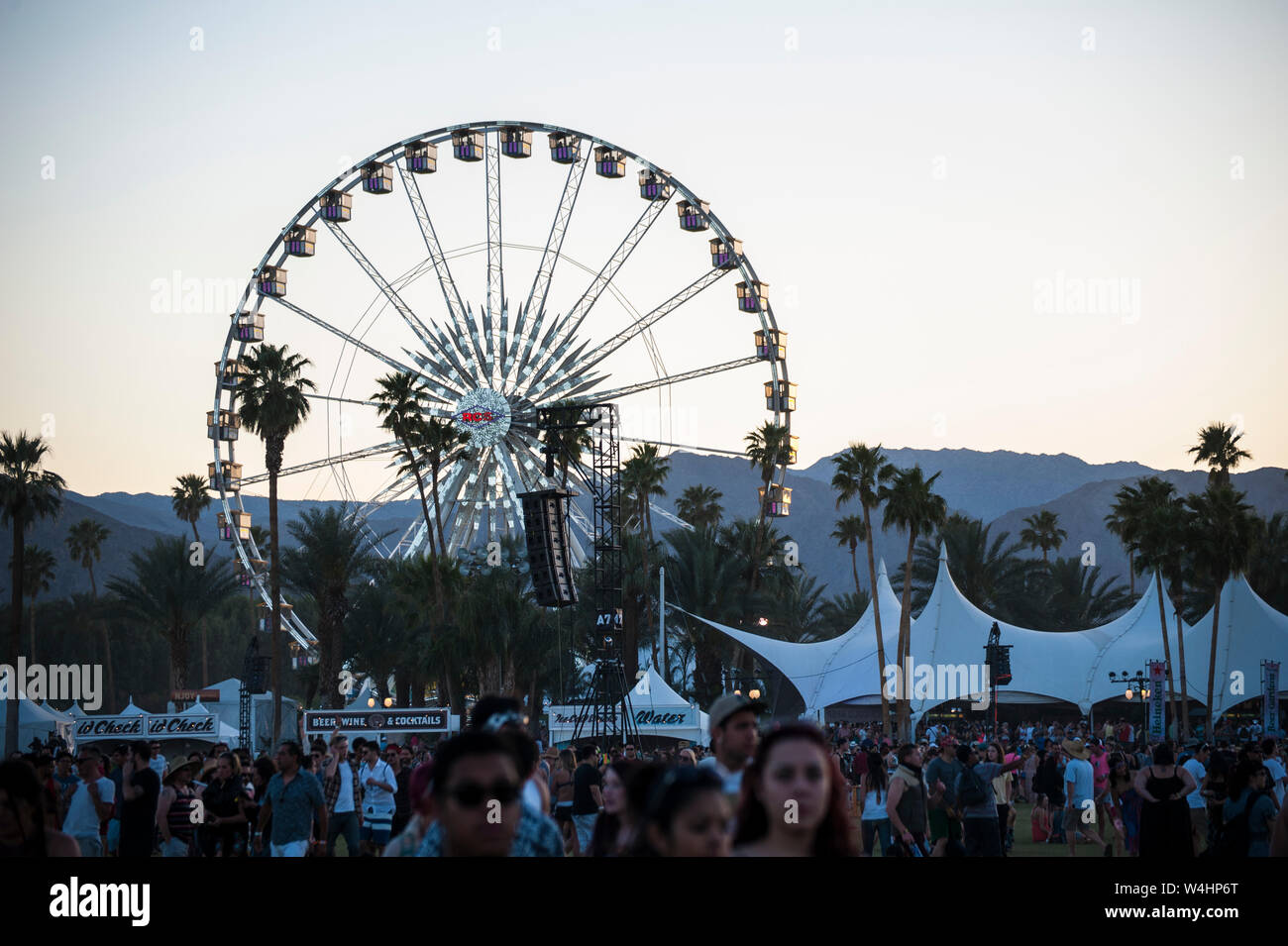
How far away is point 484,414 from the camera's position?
171 feet

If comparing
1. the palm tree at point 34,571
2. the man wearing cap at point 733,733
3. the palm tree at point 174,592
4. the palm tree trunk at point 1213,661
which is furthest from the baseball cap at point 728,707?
the palm tree at point 34,571

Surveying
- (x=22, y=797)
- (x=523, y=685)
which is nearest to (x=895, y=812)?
(x=22, y=797)

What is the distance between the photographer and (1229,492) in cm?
5575

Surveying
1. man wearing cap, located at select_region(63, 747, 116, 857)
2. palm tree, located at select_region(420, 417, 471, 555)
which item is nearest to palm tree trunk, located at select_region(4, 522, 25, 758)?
palm tree, located at select_region(420, 417, 471, 555)

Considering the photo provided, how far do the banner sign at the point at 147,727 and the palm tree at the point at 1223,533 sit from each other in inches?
1357

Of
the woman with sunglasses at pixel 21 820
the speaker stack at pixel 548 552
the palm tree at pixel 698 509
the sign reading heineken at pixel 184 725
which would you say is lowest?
the sign reading heineken at pixel 184 725

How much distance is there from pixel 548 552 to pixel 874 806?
22398 millimetres

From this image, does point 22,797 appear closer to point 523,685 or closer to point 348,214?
point 348,214

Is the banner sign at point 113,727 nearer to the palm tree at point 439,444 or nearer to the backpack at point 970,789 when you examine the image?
the palm tree at point 439,444

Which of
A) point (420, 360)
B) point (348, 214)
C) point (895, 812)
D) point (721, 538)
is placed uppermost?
point (348, 214)

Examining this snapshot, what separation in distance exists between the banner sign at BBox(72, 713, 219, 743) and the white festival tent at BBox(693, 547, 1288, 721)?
1918 cm

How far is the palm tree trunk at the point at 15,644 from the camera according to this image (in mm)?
41188
